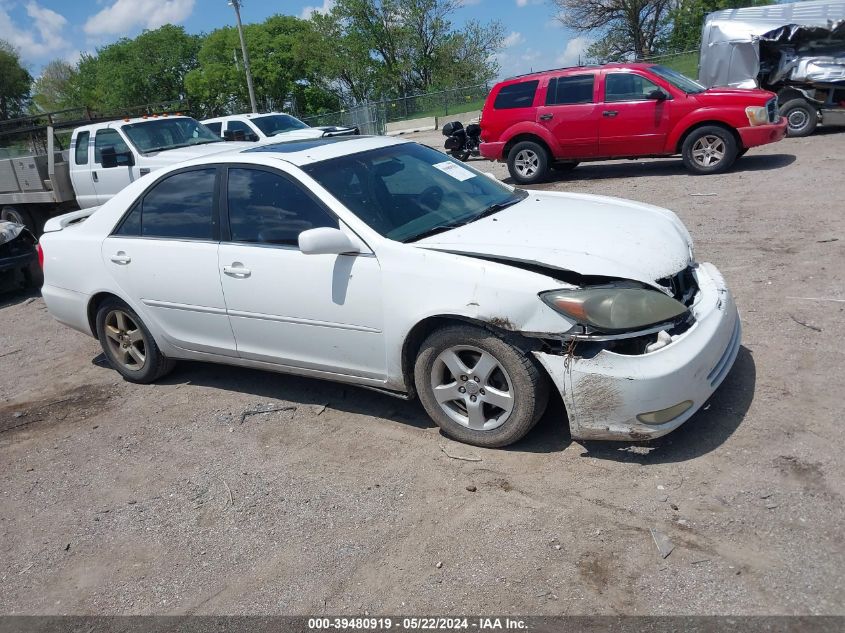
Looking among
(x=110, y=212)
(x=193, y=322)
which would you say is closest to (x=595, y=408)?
(x=193, y=322)

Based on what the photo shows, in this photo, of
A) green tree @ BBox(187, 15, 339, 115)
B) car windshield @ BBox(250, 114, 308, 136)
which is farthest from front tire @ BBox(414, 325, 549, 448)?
green tree @ BBox(187, 15, 339, 115)

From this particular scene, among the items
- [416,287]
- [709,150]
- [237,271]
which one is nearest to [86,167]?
[237,271]

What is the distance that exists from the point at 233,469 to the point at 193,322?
1.22 m

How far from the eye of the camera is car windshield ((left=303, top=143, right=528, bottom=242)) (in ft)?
13.8

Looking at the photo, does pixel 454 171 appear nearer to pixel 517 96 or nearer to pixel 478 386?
pixel 478 386

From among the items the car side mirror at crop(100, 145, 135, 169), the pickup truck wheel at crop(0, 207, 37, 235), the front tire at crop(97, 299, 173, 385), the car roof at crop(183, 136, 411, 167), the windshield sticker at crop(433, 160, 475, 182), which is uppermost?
the car roof at crop(183, 136, 411, 167)

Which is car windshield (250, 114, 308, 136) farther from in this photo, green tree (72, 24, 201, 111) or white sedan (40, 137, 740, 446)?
green tree (72, 24, 201, 111)

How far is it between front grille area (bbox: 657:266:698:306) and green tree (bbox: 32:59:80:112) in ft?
291

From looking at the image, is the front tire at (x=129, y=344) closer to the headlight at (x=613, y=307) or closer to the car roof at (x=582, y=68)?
the headlight at (x=613, y=307)

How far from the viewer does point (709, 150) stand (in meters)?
11.3

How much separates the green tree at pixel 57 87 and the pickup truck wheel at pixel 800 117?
3246 inches

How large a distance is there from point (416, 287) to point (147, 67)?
250ft

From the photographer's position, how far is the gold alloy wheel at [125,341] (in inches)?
213

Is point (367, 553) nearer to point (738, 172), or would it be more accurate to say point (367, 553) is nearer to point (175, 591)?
point (175, 591)
